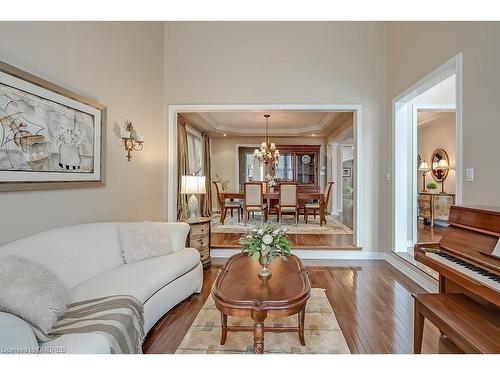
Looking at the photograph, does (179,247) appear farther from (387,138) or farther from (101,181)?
(387,138)

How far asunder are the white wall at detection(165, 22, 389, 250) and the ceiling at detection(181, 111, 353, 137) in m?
1.56

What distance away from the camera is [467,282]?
1.61 metres

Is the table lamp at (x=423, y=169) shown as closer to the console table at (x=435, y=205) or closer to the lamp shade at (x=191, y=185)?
the console table at (x=435, y=205)

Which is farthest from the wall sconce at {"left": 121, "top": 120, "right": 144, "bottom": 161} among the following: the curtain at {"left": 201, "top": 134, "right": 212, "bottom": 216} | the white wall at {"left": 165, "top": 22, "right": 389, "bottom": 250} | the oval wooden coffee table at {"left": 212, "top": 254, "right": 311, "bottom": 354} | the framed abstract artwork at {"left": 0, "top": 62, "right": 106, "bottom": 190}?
the curtain at {"left": 201, "top": 134, "right": 212, "bottom": 216}

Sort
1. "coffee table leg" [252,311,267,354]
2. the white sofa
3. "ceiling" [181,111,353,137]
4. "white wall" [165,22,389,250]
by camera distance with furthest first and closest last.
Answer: "ceiling" [181,111,353,137]
"white wall" [165,22,389,250]
"coffee table leg" [252,311,267,354]
the white sofa

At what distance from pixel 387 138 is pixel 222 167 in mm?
5835

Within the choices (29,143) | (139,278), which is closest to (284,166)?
(139,278)

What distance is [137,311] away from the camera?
180cm

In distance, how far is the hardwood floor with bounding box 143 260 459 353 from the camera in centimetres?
Answer: 204

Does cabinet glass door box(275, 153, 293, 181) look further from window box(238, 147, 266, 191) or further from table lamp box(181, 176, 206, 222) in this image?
table lamp box(181, 176, 206, 222)

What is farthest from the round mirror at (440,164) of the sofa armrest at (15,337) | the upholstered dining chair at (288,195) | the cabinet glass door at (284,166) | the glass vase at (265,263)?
the sofa armrest at (15,337)

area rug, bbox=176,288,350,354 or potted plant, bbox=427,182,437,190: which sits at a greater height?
potted plant, bbox=427,182,437,190
